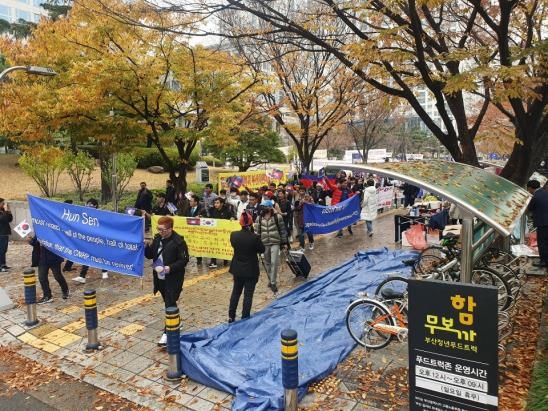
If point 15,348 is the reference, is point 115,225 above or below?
above

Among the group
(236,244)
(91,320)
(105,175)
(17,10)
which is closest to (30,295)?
(91,320)

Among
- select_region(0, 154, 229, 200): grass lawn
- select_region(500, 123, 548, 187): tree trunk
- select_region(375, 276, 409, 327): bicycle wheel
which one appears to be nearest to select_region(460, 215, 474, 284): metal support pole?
select_region(375, 276, 409, 327): bicycle wheel

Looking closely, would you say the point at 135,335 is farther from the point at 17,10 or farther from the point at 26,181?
the point at 17,10

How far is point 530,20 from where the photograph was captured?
9305 mm

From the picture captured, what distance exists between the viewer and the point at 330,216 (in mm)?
13625

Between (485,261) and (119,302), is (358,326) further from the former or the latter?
(119,302)

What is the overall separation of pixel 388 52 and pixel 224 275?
610 cm

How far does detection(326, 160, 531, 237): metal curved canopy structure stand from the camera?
4.30 meters

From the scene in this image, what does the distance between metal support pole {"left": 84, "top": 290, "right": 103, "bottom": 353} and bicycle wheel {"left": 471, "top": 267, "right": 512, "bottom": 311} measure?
5703 mm

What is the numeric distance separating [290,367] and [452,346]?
1675 mm

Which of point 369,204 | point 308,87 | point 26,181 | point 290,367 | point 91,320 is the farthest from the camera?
point 26,181

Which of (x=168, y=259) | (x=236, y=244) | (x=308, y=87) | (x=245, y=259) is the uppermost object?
(x=308, y=87)

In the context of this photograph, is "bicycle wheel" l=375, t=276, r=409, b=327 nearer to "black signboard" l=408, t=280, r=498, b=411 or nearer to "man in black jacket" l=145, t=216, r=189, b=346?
"black signboard" l=408, t=280, r=498, b=411

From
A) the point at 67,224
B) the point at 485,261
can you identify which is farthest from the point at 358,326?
the point at 67,224
